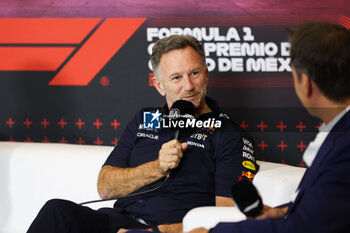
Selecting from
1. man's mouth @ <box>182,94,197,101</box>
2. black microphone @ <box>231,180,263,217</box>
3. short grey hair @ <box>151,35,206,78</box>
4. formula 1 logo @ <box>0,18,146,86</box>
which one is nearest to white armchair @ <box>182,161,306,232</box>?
black microphone @ <box>231,180,263,217</box>

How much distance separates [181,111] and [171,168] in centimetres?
24

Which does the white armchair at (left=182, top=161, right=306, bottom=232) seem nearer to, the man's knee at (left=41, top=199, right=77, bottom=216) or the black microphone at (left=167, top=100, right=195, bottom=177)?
the black microphone at (left=167, top=100, right=195, bottom=177)

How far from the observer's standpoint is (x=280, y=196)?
7.01 feet

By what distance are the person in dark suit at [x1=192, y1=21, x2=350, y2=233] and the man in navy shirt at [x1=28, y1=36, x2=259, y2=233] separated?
2.45 ft

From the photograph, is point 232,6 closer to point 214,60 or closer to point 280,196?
point 214,60

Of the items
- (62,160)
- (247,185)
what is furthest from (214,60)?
(247,185)

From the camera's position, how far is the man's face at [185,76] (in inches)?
89.6

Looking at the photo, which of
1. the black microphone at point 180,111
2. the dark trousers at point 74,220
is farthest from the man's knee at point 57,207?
the black microphone at point 180,111

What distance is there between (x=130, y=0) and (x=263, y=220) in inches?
79.1

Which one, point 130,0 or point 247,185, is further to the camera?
point 130,0

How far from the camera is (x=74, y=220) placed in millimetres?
2072

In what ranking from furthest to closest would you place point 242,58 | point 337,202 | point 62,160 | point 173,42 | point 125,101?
1. point 125,101
2. point 242,58
3. point 62,160
4. point 173,42
5. point 337,202

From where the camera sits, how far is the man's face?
228cm

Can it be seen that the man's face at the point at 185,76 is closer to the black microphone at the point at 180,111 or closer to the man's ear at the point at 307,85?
the black microphone at the point at 180,111
